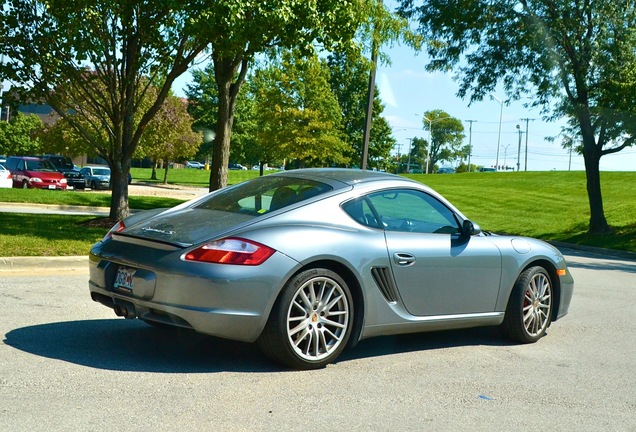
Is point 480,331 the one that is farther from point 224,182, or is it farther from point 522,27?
point 522,27

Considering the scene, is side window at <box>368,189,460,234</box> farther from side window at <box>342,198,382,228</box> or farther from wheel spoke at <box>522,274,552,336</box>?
wheel spoke at <box>522,274,552,336</box>

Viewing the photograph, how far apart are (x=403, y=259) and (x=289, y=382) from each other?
137 centimetres

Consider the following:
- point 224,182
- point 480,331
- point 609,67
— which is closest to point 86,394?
point 480,331

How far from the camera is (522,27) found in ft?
88.6

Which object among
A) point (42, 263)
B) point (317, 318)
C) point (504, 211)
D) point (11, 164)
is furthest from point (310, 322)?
point (11, 164)

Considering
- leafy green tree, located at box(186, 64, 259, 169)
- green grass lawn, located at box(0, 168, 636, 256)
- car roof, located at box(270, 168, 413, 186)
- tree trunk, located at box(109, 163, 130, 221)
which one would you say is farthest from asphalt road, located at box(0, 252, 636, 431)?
leafy green tree, located at box(186, 64, 259, 169)

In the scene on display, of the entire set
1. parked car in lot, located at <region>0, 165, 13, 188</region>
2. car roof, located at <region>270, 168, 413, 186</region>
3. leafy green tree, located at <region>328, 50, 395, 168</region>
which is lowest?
parked car in lot, located at <region>0, 165, 13, 188</region>

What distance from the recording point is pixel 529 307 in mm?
7332

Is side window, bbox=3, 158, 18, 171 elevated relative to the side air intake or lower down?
elevated

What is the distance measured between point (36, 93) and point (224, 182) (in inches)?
186

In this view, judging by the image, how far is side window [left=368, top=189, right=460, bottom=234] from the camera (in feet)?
21.3

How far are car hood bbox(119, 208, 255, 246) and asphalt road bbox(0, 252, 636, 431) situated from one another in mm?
895

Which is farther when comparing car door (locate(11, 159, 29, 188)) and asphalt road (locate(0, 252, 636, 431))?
car door (locate(11, 159, 29, 188))

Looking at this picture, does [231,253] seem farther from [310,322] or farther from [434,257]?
[434,257]
